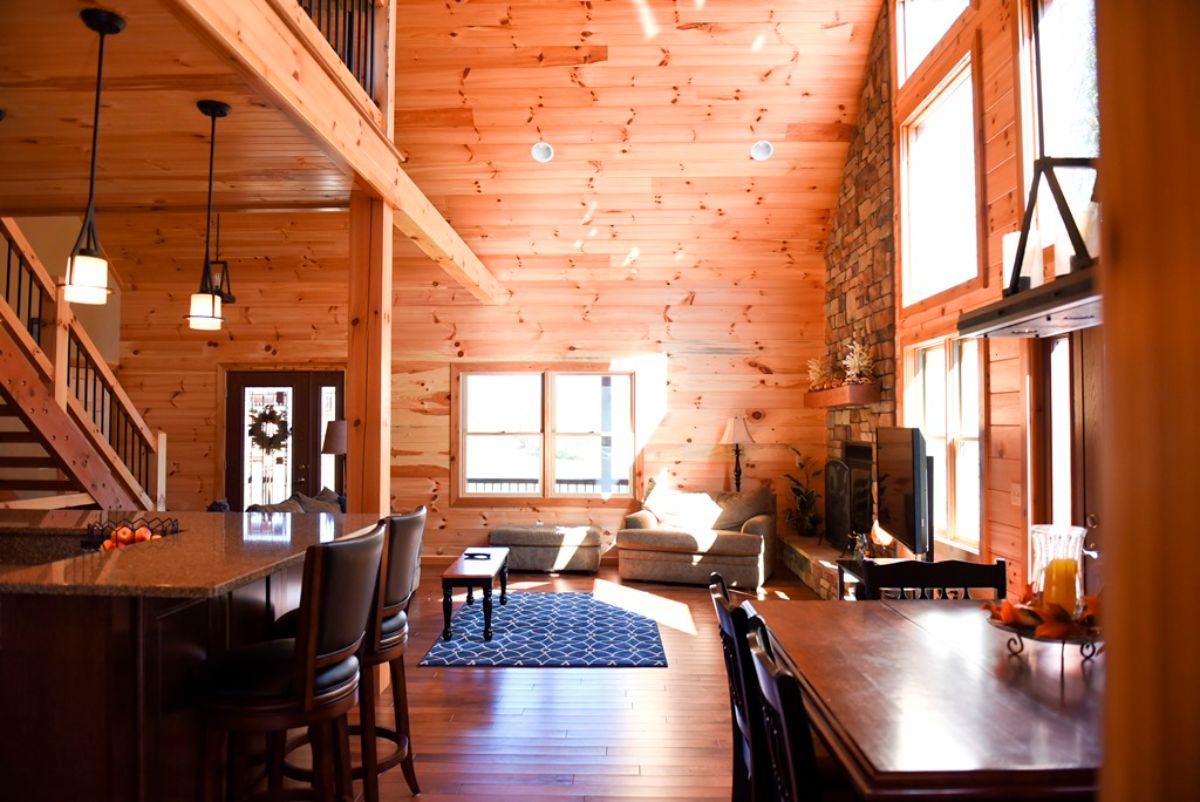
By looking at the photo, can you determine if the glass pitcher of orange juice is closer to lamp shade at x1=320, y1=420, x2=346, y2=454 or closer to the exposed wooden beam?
the exposed wooden beam

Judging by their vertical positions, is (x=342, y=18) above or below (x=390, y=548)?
above

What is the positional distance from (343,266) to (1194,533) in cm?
867

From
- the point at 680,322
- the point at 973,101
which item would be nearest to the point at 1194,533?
the point at 973,101

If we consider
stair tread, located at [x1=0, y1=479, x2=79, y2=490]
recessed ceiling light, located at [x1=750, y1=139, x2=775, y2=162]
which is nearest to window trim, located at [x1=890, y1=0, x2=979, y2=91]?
recessed ceiling light, located at [x1=750, y1=139, x2=775, y2=162]

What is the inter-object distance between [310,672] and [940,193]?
5.06 meters

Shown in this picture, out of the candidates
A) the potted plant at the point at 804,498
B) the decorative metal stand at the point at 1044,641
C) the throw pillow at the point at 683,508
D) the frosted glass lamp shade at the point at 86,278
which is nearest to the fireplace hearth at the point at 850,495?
the potted plant at the point at 804,498

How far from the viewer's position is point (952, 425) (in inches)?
197

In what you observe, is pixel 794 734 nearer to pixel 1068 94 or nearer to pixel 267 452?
pixel 1068 94

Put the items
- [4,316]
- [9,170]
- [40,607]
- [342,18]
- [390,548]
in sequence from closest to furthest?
1. [40,607]
2. [390,548]
3. [342,18]
4. [9,170]
5. [4,316]

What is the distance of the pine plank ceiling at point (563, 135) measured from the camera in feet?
12.0

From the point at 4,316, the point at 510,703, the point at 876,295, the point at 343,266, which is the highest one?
the point at 343,266

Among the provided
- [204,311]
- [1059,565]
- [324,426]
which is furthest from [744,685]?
[324,426]

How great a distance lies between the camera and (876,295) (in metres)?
6.29

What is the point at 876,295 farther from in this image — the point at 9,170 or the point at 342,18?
the point at 9,170
